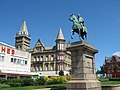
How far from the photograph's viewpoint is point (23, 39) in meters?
90.9

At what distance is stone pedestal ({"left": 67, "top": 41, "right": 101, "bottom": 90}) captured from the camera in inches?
602

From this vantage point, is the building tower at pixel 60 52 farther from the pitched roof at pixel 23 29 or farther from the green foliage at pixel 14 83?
the green foliage at pixel 14 83

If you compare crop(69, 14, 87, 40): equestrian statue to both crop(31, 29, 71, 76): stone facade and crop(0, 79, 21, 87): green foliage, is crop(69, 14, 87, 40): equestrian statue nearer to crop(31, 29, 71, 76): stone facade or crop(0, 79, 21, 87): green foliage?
crop(0, 79, 21, 87): green foliage

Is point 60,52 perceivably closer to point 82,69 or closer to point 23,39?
point 23,39

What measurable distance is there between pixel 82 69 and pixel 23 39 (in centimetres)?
7770

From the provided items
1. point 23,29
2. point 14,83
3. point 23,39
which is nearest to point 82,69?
point 14,83

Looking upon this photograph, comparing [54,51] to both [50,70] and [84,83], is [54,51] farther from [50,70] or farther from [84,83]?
[84,83]

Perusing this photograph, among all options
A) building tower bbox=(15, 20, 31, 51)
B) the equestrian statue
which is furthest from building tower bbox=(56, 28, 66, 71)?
the equestrian statue

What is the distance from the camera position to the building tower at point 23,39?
90.9 metres

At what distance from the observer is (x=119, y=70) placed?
96.8 m

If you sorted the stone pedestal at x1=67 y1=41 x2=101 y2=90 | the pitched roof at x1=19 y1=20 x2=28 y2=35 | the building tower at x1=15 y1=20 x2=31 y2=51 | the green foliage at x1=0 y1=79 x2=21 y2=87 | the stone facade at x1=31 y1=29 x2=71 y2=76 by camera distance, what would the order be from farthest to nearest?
1. the pitched roof at x1=19 y1=20 x2=28 y2=35
2. the building tower at x1=15 y1=20 x2=31 y2=51
3. the stone facade at x1=31 y1=29 x2=71 y2=76
4. the green foliage at x1=0 y1=79 x2=21 y2=87
5. the stone pedestal at x1=67 y1=41 x2=101 y2=90

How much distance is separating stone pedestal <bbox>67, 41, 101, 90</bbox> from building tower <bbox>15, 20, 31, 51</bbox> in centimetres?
7594

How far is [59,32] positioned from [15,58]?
38.5 m

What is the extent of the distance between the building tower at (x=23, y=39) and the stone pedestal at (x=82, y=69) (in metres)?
75.9
